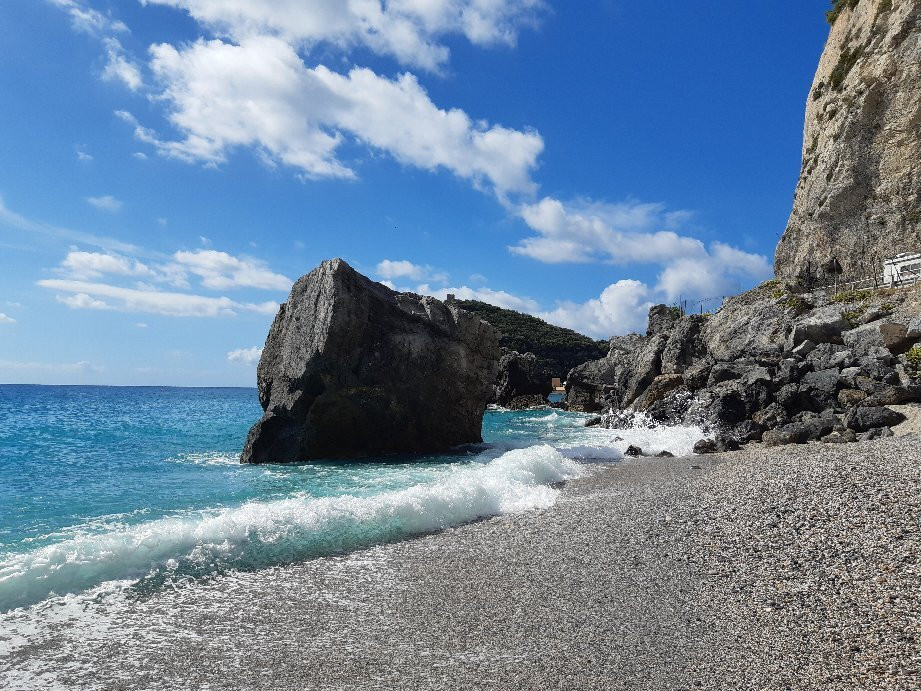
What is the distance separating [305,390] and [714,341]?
3450 centimetres

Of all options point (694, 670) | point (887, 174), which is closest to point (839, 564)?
point (694, 670)

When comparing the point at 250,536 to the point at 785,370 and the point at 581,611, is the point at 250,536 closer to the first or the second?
the point at 581,611

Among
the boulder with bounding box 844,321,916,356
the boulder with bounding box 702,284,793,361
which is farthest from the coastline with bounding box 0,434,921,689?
the boulder with bounding box 702,284,793,361

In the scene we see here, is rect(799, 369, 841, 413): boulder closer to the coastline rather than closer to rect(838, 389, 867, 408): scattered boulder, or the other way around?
rect(838, 389, 867, 408): scattered boulder

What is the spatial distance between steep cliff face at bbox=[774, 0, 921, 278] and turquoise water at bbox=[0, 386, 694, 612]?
3080 centimetres

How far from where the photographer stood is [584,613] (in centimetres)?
716

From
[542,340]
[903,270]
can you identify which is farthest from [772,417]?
[542,340]

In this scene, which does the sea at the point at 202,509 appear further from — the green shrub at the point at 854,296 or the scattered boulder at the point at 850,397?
the green shrub at the point at 854,296

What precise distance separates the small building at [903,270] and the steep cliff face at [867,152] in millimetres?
2773

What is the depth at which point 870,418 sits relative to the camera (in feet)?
62.3

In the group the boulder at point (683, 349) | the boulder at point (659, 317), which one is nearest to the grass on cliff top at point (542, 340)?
the boulder at point (659, 317)

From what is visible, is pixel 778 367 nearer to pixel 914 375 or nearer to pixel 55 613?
pixel 914 375

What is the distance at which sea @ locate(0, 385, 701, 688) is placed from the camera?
27.8ft

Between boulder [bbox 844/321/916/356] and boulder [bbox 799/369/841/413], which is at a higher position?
boulder [bbox 844/321/916/356]
